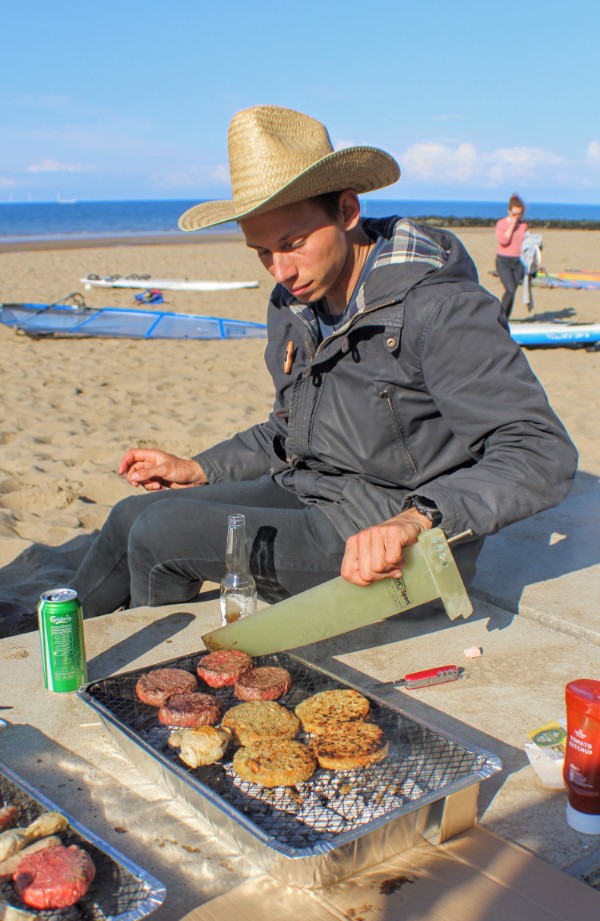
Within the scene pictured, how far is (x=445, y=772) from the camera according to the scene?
2.04 meters

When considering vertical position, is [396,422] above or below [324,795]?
above

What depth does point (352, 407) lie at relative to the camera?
287 cm

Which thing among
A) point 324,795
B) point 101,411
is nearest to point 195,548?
point 324,795

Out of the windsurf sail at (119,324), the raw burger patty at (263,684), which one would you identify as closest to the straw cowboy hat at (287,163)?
the raw burger patty at (263,684)

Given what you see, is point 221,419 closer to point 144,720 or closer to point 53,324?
point 144,720

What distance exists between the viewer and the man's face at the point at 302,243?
2645 mm

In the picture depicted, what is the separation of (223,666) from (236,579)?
0.41 meters

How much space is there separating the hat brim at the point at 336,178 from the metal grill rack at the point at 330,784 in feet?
4.87

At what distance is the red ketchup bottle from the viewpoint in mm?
1940

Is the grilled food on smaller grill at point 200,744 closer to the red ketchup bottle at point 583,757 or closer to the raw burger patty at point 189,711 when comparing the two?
the raw burger patty at point 189,711

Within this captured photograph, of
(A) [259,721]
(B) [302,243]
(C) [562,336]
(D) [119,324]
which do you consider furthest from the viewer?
(D) [119,324]

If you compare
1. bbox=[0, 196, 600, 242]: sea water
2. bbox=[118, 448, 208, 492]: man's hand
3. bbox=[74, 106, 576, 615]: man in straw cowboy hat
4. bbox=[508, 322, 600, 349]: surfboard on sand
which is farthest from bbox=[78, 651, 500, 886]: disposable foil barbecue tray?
bbox=[508, 322, 600, 349]: surfboard on sand

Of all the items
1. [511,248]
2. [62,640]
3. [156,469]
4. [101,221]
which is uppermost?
[101,221]

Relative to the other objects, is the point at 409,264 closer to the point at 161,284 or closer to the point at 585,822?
the point at 585,822
